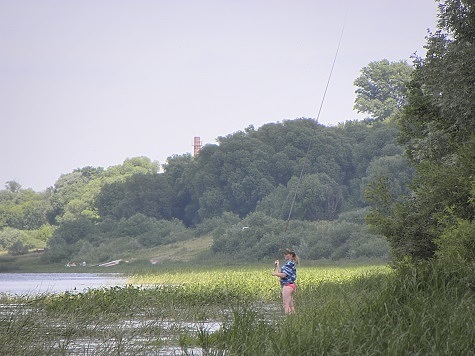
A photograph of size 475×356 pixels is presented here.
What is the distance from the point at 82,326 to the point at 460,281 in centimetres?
597

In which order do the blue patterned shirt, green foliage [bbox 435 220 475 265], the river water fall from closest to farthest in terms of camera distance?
the blue patterned shirt, green foliage [bbox 435 220 475 265], the river water

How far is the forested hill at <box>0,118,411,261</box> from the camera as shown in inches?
3698

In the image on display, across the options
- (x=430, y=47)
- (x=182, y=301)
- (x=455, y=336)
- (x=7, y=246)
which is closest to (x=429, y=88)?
(x=430, y=47)

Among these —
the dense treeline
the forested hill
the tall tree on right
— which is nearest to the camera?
the tall tree on right

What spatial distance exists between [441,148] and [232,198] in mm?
86533

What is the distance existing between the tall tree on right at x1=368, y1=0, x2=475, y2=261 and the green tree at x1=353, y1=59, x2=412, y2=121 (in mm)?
97911

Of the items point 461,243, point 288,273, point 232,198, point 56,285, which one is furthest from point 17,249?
point 288,273

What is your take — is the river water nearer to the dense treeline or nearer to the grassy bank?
the grassy bank

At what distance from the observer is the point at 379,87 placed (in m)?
125

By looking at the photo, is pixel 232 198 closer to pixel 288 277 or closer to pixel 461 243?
pixel 461 243

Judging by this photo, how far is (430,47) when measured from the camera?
80.2ft

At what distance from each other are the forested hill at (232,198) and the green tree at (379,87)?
7.03 metres

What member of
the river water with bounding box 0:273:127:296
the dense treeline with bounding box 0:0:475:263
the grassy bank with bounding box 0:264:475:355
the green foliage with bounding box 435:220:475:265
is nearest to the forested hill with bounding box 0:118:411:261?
the dense treeline with bounding box 0:0:475:263

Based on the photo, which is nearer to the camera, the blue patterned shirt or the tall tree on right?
the blue patterned shirt
